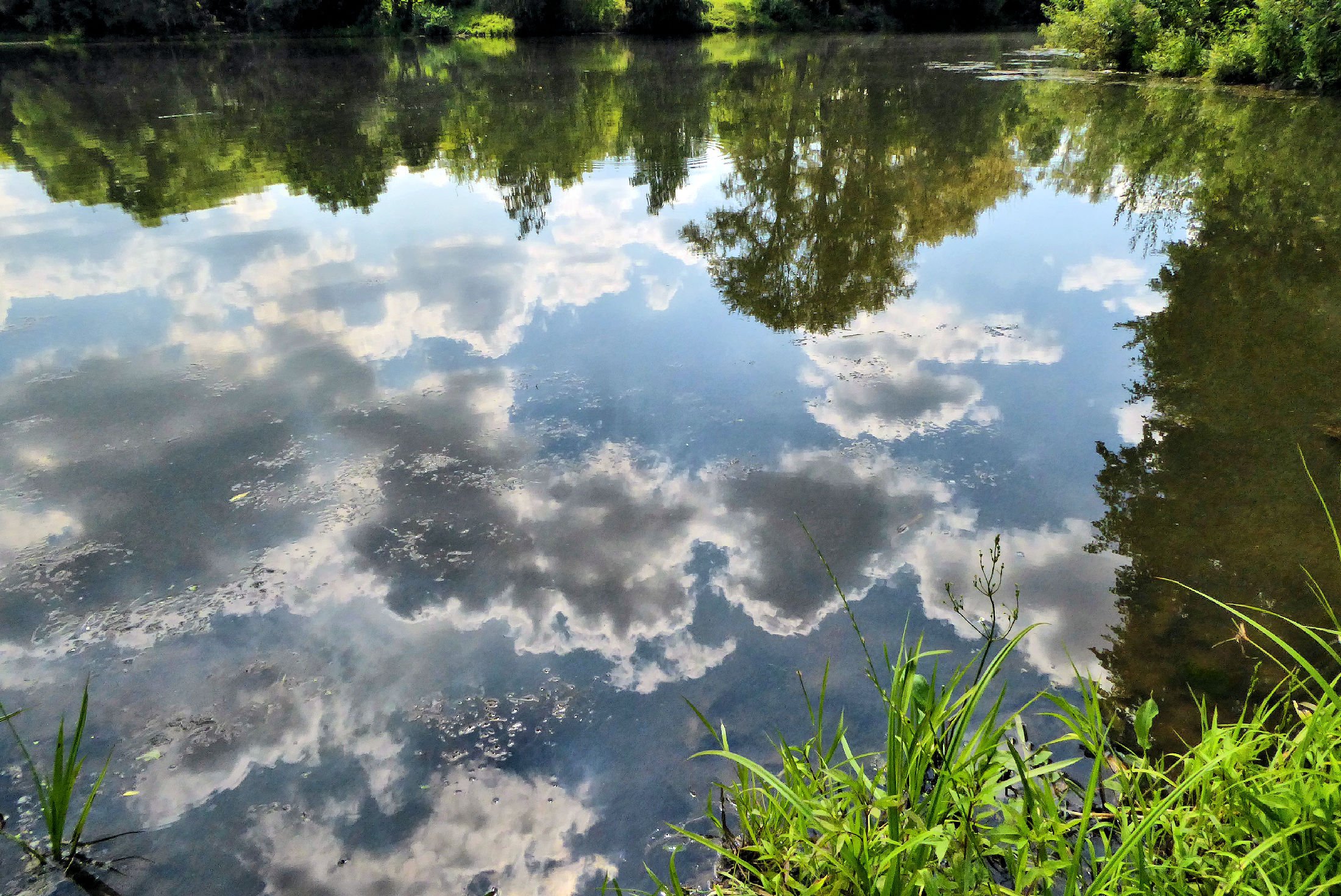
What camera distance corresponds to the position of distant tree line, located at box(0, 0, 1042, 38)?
36.5m

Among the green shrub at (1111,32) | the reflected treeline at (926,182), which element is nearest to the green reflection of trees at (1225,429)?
the reflected treeline at (926,182)

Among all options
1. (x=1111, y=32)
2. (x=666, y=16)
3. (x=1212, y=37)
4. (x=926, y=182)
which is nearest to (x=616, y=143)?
(x=926, y=182)

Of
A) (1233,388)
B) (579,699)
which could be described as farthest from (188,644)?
(1233,388)

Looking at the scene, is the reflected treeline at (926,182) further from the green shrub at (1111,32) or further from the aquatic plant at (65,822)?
the green shrub at (1111,32)

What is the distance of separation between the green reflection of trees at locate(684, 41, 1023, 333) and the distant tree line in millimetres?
24626

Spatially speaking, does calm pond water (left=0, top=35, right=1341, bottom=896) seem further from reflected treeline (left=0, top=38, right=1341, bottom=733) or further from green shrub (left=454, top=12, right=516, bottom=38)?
green shrub (left=454, top=12, right=516, bottom=38)

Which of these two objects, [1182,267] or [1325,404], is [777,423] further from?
[1182,267]

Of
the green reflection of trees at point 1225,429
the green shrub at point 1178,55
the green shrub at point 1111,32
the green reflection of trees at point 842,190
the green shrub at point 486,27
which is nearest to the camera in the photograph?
the green reflection of trees at point 1225,429

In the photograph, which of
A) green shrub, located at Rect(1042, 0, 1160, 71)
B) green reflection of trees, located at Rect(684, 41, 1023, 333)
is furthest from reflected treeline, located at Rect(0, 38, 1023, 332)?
green shrub, located at Rect(1042, 0, 1160, 71)

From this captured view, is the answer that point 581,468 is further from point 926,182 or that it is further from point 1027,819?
point 926,182

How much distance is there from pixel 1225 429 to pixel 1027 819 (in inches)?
149

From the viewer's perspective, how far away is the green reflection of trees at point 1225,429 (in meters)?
3.37

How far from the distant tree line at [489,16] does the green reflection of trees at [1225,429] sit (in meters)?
32.9

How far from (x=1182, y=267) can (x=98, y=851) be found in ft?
29.0
